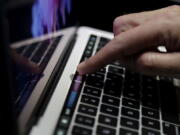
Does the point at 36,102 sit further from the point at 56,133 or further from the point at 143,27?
the point at 143,27

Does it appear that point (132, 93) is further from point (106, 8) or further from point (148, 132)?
point (106, 8)

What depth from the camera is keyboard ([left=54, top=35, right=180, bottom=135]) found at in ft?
1.39

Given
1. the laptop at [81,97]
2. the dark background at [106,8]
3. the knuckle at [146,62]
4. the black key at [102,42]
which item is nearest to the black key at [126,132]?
the laptop at [81,97]

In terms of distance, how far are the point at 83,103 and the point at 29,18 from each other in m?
0.14

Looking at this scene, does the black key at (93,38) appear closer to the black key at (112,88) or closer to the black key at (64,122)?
the black key at (112,88)

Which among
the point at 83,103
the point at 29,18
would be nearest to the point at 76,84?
the point at 83,103

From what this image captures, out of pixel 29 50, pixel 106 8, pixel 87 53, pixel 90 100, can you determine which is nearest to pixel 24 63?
pixel 29 50

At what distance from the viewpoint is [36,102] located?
432 mm

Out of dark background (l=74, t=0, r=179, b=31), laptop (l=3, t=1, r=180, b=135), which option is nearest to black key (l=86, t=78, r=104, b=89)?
laptop (l=3, t=1, r=180, b=135)

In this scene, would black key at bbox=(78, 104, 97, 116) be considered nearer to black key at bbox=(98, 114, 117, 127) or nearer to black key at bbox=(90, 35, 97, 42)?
black key at bbox=(98, 114, 117, 127)

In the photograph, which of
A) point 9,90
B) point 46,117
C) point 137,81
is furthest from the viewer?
point 137,81

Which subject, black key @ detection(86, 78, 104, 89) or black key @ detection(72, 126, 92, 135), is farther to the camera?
black key @ detection(86, 78, 104, 89)

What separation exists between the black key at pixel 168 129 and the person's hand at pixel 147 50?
8cm

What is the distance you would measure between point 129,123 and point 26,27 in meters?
0.19
